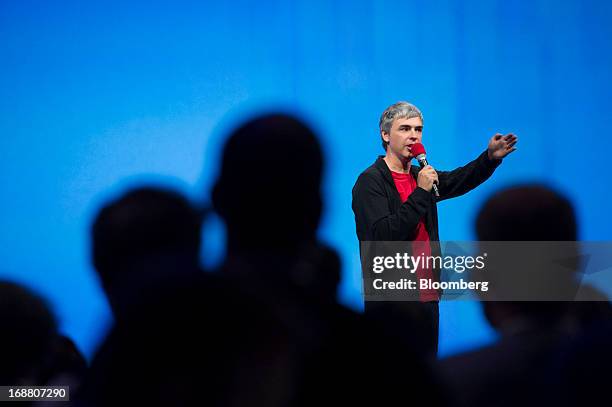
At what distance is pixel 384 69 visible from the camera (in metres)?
3.23

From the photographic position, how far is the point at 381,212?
2557mm

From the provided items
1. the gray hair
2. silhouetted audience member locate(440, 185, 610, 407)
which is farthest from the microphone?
silhouetted audience member locate(440, 185, 610, 407)

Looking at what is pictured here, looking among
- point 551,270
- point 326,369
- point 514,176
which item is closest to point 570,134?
point 514,176

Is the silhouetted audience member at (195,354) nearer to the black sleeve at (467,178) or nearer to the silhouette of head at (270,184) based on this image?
the silhouette of head at (270,184)

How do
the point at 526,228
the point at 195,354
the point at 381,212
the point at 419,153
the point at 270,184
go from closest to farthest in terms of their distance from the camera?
the point at 195,354
the point at 270,184
the point at 526,228
the point at 381,212
the point at 419,153

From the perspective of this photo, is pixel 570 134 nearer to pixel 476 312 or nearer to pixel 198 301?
pixel 476 312

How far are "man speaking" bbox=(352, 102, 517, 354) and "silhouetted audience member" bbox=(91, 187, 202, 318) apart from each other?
130 cm

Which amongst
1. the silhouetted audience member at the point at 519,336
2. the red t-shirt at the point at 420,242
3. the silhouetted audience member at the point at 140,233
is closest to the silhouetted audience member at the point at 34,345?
the silhouetted audience member at the point at 140,233

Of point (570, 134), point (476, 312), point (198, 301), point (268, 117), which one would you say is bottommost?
point (476, 312)

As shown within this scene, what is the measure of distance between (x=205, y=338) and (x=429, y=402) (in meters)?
0.36

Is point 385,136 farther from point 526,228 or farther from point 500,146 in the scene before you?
point 526,228

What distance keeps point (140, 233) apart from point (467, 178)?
1835mm

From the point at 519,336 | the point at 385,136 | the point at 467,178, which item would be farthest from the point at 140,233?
the point at 467,178

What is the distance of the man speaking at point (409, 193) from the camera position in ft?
8.24
